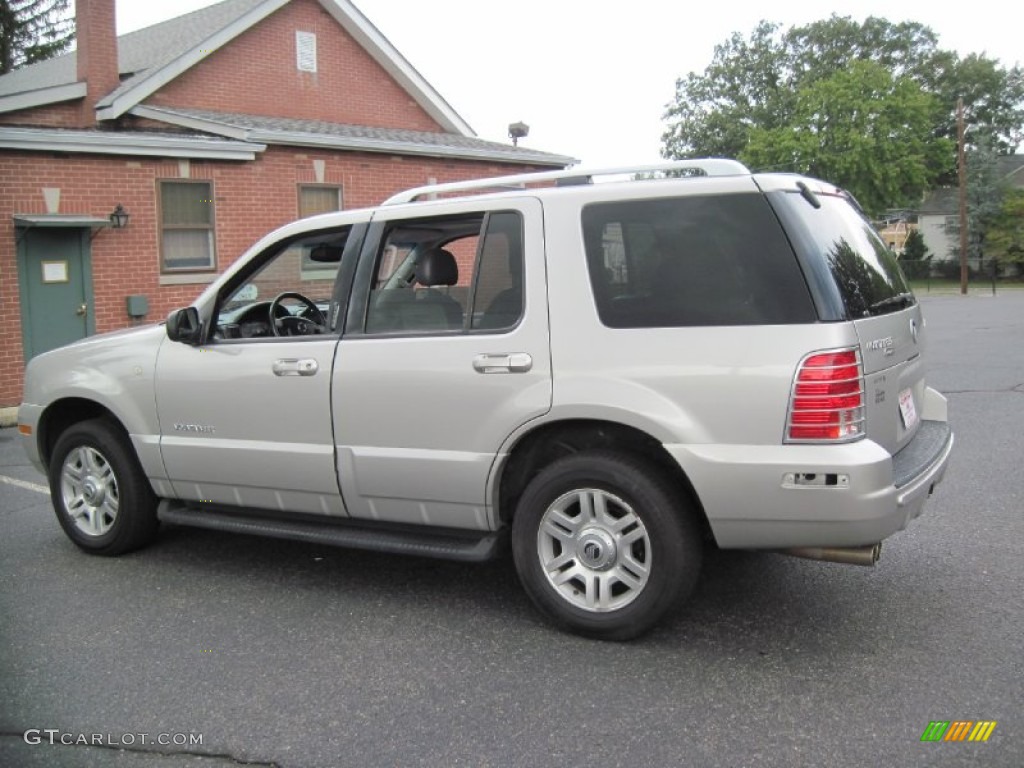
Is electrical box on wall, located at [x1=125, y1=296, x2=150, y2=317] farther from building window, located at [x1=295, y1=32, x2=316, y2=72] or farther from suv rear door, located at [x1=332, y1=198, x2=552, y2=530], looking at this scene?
suv rear door, located at [x1=332, y1=198, x2=552, y2=530]

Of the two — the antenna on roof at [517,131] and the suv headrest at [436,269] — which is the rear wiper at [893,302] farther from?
the antenna on roof at [517,131]

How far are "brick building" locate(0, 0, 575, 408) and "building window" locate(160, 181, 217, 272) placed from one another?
0.02 m

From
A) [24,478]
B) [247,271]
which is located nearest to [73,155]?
[24,478]

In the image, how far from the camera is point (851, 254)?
399 centimetres

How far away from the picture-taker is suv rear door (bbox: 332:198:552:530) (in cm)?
410

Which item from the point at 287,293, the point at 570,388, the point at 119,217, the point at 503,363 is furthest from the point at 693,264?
the point at 119,217

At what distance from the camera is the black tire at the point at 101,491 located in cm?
529

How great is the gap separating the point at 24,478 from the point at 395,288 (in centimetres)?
484

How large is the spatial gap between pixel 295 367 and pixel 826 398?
8.00ft

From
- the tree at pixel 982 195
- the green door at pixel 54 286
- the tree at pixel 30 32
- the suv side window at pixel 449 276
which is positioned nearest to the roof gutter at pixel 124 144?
the green door at pixel 54 286

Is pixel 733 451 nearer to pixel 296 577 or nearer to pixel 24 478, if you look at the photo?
pixel 296 577

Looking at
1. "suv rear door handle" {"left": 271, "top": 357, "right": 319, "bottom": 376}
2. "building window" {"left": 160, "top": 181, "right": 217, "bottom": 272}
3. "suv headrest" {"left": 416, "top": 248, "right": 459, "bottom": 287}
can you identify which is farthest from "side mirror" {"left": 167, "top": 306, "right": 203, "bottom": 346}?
"building window" {"left": 160, "top": 181, "right": 217, "bottom": 272}

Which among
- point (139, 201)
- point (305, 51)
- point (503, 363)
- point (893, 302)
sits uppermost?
point (305, 51)

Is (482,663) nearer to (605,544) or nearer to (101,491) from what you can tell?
(605,544)
